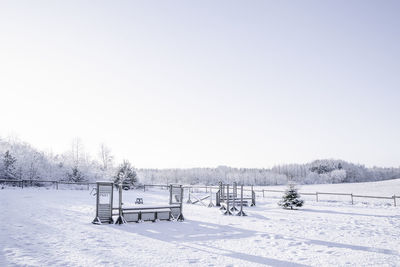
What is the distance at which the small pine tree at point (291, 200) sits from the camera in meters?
22.9

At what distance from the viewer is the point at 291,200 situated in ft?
75.2

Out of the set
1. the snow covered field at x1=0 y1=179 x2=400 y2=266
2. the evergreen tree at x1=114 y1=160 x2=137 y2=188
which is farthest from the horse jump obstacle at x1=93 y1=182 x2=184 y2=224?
the evergreen tree at x1=114 y1=160 x2=137 y2=188

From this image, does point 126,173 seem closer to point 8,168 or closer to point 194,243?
point 8,168

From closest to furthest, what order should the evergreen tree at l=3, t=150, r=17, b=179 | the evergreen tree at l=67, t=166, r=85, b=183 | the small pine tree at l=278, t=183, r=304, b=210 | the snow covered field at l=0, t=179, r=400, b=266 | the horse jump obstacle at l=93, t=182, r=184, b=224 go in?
the snow covered field at l=0, t=179, r=400, b=266 → the horse jump obstacle at l=93, t=182, r=184, b=224 → the small pine tree at l=278, t=183, r=304, b=210 → the evergreen tree at l=3, t=150, r=17, b=179 → the evergreen tree at l=67, t=166, r=85, b=183

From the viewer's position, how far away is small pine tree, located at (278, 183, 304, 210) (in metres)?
22.9

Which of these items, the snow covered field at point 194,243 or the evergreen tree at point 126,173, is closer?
the snow covered field at point 194,243

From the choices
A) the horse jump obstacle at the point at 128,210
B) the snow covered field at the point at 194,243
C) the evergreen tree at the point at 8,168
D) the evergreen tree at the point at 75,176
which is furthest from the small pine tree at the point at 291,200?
the evergreen tree at the point at 8,168

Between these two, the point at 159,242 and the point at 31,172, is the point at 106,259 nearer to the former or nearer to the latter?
the point at 159,242

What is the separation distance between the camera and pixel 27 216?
49.4 feet

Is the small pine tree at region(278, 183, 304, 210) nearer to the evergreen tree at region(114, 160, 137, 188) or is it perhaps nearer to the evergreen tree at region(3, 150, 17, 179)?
the evergreen tree at region(114, 160, 137, 188)

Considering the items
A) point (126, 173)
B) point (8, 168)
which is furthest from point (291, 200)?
point (8, 168)

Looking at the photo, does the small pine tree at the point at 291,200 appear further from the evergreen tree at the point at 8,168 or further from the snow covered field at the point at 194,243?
the evergreen tree at the point at 8,168

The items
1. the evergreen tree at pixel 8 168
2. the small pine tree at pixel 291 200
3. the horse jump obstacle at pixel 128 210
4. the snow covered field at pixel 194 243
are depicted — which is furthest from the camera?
the evergreen tree at pixel 8 168

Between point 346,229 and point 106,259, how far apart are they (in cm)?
1049
